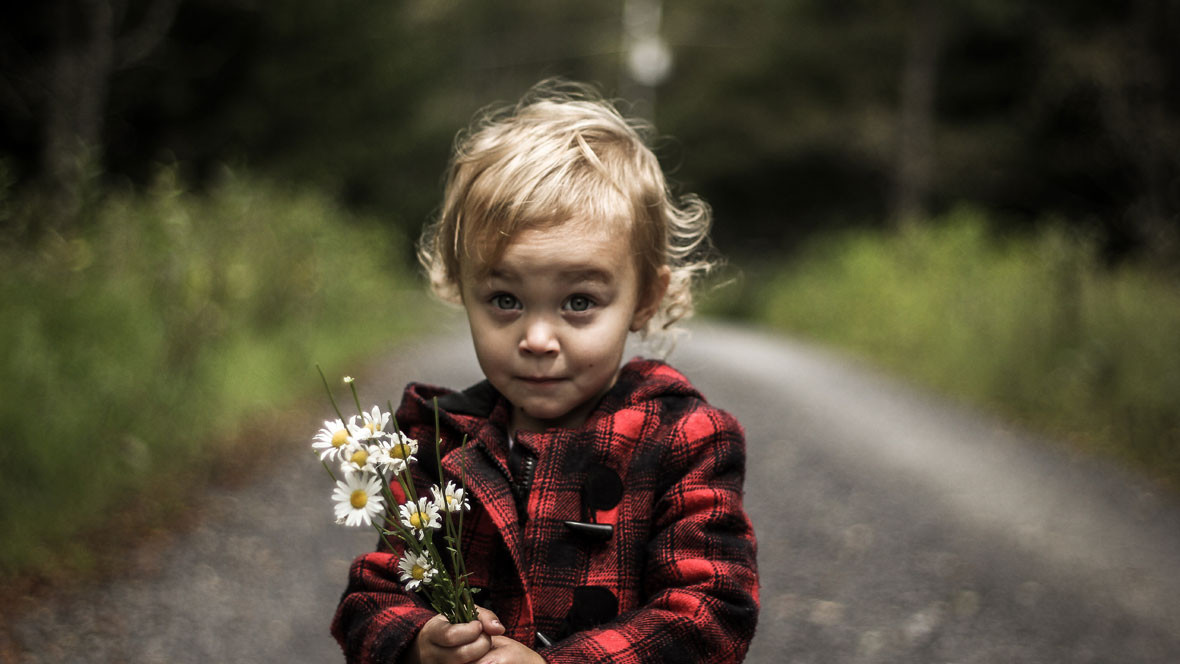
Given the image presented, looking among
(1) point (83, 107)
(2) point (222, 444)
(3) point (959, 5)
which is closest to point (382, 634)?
(2) point (222, 444)

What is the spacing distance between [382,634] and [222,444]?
3.31 m

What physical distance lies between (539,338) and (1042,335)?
5.68 meters

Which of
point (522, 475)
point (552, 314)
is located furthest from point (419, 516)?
point (552, 314)

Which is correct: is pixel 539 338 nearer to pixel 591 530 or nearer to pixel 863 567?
pixel 591 530

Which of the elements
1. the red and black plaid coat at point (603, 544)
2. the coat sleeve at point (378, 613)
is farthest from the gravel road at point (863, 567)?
the red and black plaid coat at point (603, 544)

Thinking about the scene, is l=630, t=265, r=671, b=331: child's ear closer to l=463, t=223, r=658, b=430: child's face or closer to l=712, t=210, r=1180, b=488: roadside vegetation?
l=463, t=223, r=658, b=430: child's face

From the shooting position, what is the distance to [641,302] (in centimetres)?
176

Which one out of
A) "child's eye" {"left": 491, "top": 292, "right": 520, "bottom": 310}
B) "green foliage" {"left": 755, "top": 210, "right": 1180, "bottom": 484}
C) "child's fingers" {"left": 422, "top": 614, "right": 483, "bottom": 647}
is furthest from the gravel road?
"child's eye" {"left": 491, "top": 292, "right": 520, "bottom": 310}

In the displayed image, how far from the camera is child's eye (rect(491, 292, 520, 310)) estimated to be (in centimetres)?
161

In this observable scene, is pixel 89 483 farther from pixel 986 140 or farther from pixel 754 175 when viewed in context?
pixel 754 175

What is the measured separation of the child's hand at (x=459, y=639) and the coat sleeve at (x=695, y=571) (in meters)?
0.11

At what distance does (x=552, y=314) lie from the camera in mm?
1580

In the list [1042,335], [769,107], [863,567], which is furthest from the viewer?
[769,107]

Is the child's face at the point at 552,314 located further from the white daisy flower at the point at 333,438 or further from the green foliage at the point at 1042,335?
the green foliage at the point at 1042,335
